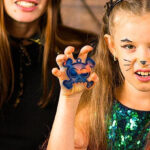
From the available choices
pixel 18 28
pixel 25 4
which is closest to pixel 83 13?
pixel 18 28

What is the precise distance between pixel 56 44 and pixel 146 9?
→ 0.55 meters

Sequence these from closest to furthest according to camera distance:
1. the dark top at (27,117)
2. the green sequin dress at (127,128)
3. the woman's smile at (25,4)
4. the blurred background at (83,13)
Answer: the green sequin dress at (127,128) < the woman's smile at (25,4) < the dark top at (27,117) < the blurred background at (83,13)

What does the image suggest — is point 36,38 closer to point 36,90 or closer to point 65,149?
point 36,90

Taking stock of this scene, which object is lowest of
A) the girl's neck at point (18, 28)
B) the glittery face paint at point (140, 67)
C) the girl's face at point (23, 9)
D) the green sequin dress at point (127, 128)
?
the green sequin dress at point (127, 128)

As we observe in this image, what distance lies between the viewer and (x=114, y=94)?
119 cm

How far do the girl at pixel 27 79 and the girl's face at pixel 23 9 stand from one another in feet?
0.07

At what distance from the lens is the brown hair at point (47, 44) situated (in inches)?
57.2

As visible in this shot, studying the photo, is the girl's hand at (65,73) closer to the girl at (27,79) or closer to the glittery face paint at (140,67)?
the glittery face paint at (140,67)

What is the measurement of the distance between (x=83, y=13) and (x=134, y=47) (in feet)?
3.82

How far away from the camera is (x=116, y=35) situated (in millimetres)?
1091

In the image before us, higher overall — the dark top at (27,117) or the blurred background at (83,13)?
the blurred background at (83,13)

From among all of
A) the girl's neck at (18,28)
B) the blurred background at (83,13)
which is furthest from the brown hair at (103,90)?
the blurred background at (83,13)

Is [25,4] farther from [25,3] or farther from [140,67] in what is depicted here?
[140,67]

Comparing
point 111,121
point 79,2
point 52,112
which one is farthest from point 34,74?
point 79,2
